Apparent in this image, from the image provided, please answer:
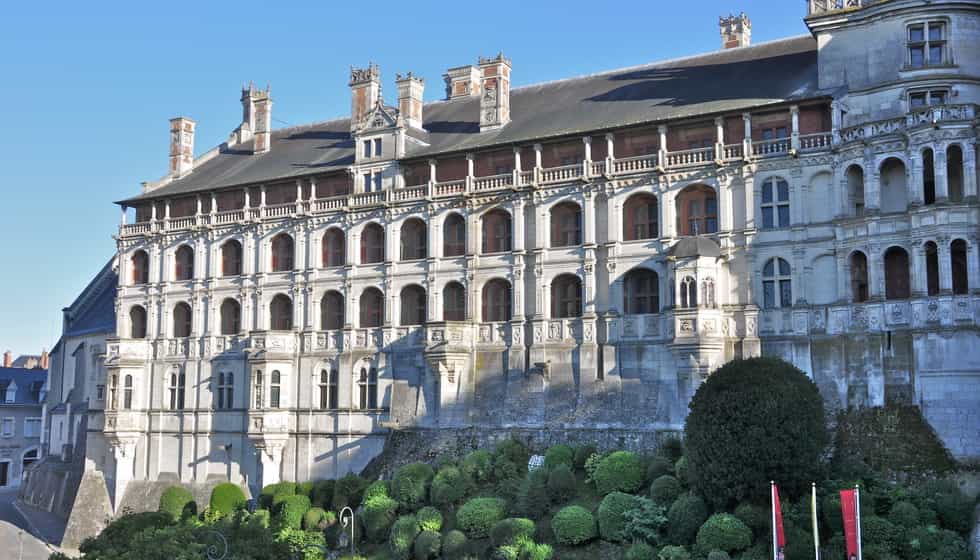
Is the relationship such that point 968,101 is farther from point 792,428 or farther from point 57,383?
point 57,383

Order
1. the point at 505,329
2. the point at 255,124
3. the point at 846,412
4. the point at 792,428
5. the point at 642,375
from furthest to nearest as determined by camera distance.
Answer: the point at 255,124
the point at 505,329
the point at 642,375
the point at 846,412
the point at 792,428

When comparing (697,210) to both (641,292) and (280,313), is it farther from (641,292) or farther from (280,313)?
(280,313)

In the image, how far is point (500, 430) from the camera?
174ft

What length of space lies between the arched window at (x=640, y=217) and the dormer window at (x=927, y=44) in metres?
13.2

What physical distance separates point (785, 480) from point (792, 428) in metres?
1.84

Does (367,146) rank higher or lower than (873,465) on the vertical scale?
higher

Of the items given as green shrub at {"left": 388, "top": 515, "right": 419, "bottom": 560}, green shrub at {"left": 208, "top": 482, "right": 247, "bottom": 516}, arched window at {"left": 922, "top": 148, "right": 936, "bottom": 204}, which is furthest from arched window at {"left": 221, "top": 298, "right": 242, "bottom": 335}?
arched window at {"left": 922, "top": 148, "right": 936, "bottom": 204}

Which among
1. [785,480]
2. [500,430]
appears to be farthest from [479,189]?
[785,480]

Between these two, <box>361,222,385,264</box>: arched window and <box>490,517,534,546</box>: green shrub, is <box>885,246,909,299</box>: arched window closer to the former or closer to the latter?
<box>490,517,534,546</box>: green shrub

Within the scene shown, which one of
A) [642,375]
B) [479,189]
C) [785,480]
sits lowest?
[785,480]

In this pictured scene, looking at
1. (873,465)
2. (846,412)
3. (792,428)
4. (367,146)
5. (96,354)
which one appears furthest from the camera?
(96,354)

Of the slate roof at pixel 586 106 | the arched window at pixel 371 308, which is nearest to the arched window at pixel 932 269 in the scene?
the slate roof at pixel 586 106

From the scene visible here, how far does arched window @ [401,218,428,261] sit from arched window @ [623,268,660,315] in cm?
1265

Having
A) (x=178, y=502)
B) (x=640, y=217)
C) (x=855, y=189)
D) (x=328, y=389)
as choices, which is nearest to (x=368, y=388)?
(x=328, y=389)
